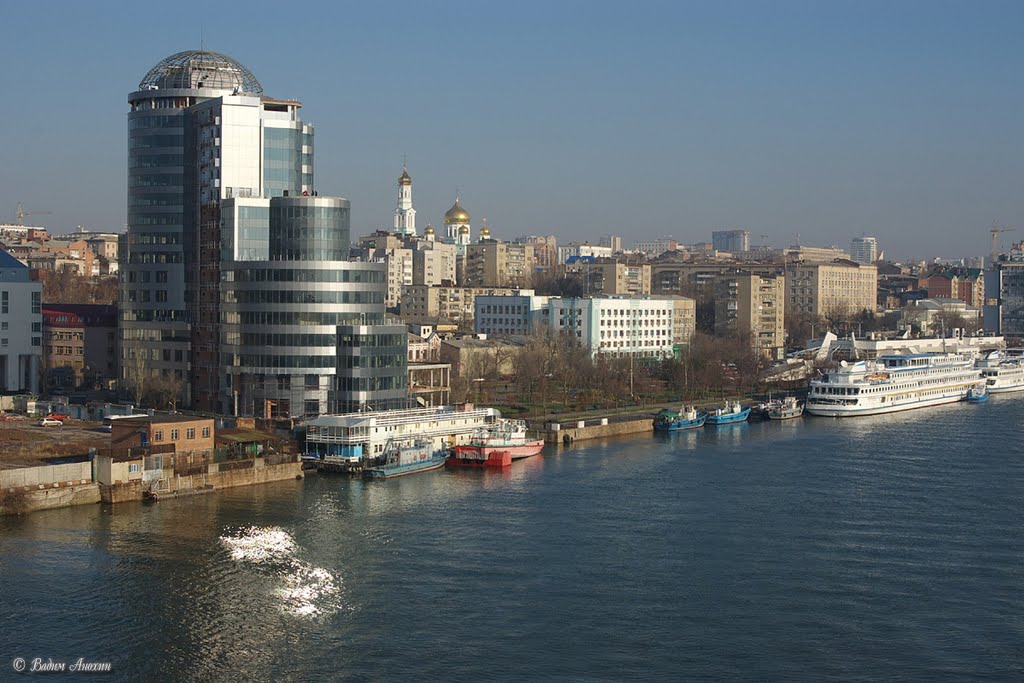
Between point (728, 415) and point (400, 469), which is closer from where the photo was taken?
point (400, 469)

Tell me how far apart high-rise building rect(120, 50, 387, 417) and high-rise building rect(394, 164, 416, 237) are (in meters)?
73.1

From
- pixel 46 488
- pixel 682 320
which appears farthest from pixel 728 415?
pixel 682 320

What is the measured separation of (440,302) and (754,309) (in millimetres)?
18490

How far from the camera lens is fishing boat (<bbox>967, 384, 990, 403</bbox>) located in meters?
58.7

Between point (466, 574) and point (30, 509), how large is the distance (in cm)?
944

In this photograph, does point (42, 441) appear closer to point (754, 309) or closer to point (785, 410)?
point (785, 410)

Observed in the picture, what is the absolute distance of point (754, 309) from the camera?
253 feet

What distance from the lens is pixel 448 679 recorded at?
1744 centimetres

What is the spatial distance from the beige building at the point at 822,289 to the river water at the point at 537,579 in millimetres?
70512

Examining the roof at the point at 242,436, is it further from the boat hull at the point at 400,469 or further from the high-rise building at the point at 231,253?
the boat hull at the point at 400,469

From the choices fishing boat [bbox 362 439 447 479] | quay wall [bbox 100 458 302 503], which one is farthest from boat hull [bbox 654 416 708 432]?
quay wall [bbox 100 458 302 503]

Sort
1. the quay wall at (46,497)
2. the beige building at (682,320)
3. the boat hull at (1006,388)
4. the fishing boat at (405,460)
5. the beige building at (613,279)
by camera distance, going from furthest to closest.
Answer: the beige building at (613,279), the beige building at (682,320), the boat hull at (1006,388), the fishing boat at (405,460), the quay wall at (46,497)

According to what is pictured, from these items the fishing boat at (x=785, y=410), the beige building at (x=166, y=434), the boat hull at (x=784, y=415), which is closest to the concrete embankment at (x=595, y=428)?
the boat hull at (x=784, y=415)

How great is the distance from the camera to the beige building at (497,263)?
106 meters
